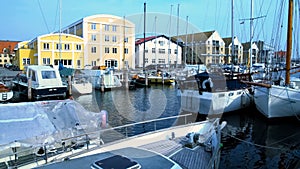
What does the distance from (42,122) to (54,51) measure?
38621mm

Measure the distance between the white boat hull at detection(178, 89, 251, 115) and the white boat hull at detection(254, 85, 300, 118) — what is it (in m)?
2.03

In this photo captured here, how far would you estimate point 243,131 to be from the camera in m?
13.2

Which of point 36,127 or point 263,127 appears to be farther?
point 263,127

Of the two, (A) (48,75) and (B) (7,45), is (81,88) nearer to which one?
A: (A) (48,75)

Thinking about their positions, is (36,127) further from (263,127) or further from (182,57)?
(182,57)

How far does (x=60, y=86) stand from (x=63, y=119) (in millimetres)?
15576

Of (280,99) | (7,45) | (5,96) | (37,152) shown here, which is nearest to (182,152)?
(37,152)

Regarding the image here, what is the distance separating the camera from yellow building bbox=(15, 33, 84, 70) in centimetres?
4056

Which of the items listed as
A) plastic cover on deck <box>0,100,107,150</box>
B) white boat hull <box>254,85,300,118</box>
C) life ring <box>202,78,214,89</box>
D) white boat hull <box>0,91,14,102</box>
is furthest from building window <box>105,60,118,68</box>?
plastic cover on deck <box>0,100,107,150</box>

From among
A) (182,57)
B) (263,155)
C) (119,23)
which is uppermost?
(119,23)

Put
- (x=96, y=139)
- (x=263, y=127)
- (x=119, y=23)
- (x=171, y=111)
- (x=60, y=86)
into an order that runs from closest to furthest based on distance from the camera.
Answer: (x=96, y=139)
(x=263, y=127)
(x=171, y=111)
(x=60, y=86)
(x=119, y=23)

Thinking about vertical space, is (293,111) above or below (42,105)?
below

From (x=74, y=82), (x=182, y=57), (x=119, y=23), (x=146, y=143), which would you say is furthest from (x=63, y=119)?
(x=182, y=57)

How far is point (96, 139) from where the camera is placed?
7020 mm
